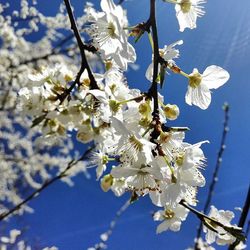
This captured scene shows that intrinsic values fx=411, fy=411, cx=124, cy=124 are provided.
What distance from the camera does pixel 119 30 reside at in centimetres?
125

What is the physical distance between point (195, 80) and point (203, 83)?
3 centimetres

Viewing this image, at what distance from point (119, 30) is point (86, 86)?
0.51 meters

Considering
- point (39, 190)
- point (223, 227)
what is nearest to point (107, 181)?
point (223, 227)

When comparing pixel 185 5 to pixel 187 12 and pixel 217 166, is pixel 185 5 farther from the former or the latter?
pixel 217 166

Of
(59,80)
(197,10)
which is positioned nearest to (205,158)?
(197,10)

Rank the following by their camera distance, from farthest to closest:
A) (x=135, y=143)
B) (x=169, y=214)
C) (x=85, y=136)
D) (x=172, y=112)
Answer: (x=85, y=136), (x=169, y=214), (x=172, y=112), (x=135, y=143)

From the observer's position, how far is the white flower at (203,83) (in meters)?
1.43

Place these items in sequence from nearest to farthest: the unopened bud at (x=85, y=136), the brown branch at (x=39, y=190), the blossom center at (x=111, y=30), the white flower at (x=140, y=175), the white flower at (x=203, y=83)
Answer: the white flower at (x=140, y=175) < the blossom center at (x=111, y=30) < the white flower at (x=203, y=83) < the unopened bud at (x=85, y=136) < the brown branch at (x=39, y=190)

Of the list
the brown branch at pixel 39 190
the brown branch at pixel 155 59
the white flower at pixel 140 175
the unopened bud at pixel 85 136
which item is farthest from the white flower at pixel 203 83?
the brown branch at pixel 39 190

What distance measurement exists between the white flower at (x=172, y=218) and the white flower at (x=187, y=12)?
67 centimetres

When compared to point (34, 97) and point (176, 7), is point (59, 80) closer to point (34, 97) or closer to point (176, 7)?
point (34, 97)

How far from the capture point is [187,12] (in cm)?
144

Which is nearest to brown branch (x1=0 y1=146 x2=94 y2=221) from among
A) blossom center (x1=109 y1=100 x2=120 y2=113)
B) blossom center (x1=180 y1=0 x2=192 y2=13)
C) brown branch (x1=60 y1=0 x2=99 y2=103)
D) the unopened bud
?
the unopened bud

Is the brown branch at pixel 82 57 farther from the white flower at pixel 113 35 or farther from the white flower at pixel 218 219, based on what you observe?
the white flower at pixel 218 219
